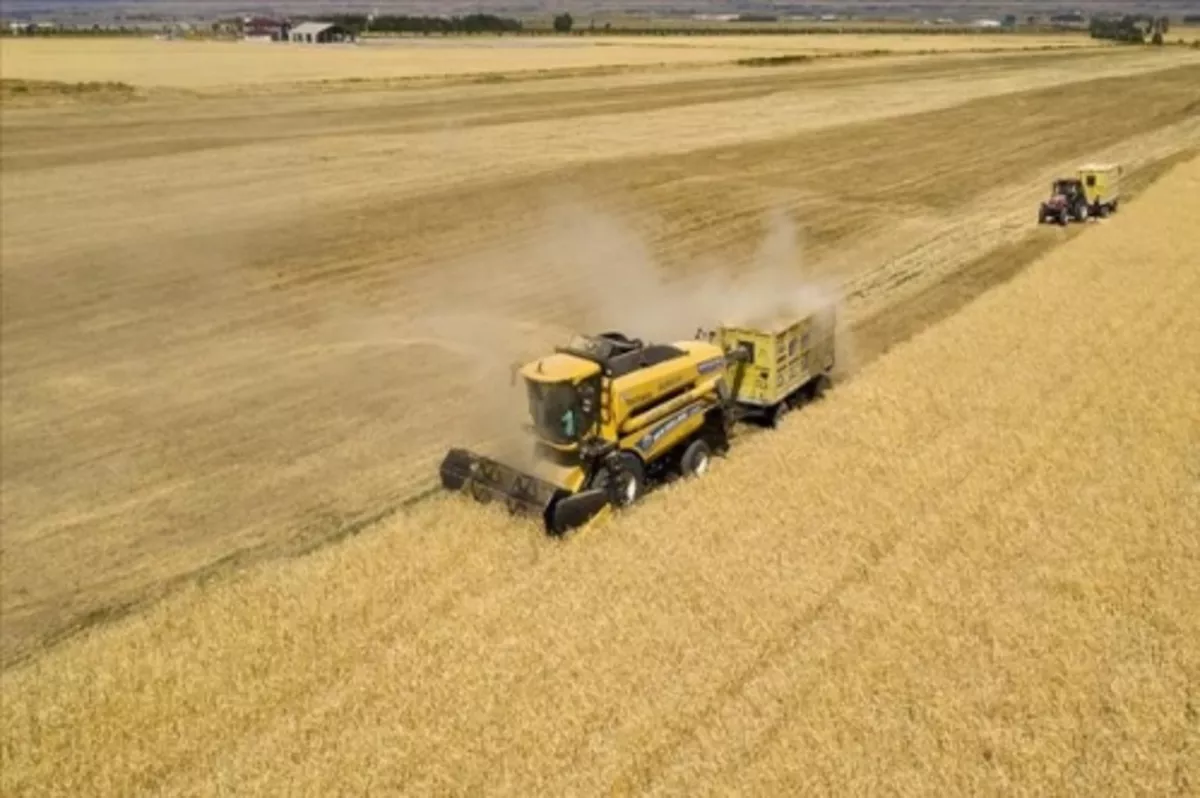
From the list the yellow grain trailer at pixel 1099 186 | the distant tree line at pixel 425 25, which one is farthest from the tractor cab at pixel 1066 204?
the distant tree line at pixel 425 25

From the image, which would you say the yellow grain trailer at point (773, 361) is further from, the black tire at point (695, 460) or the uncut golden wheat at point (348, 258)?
the uncut golden wheat at point (348, 258)

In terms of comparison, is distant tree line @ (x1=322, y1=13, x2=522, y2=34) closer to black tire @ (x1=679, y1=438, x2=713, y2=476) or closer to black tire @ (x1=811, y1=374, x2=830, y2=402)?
black tire @ (x1=811, y1=374, x2=830, y2=402)

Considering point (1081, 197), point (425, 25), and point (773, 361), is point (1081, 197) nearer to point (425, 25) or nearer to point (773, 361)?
point (773, 361)

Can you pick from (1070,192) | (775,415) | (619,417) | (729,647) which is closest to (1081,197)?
(1070,192)

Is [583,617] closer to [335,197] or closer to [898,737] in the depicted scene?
[898,737]

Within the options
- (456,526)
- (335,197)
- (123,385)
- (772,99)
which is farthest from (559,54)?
(456,526)
